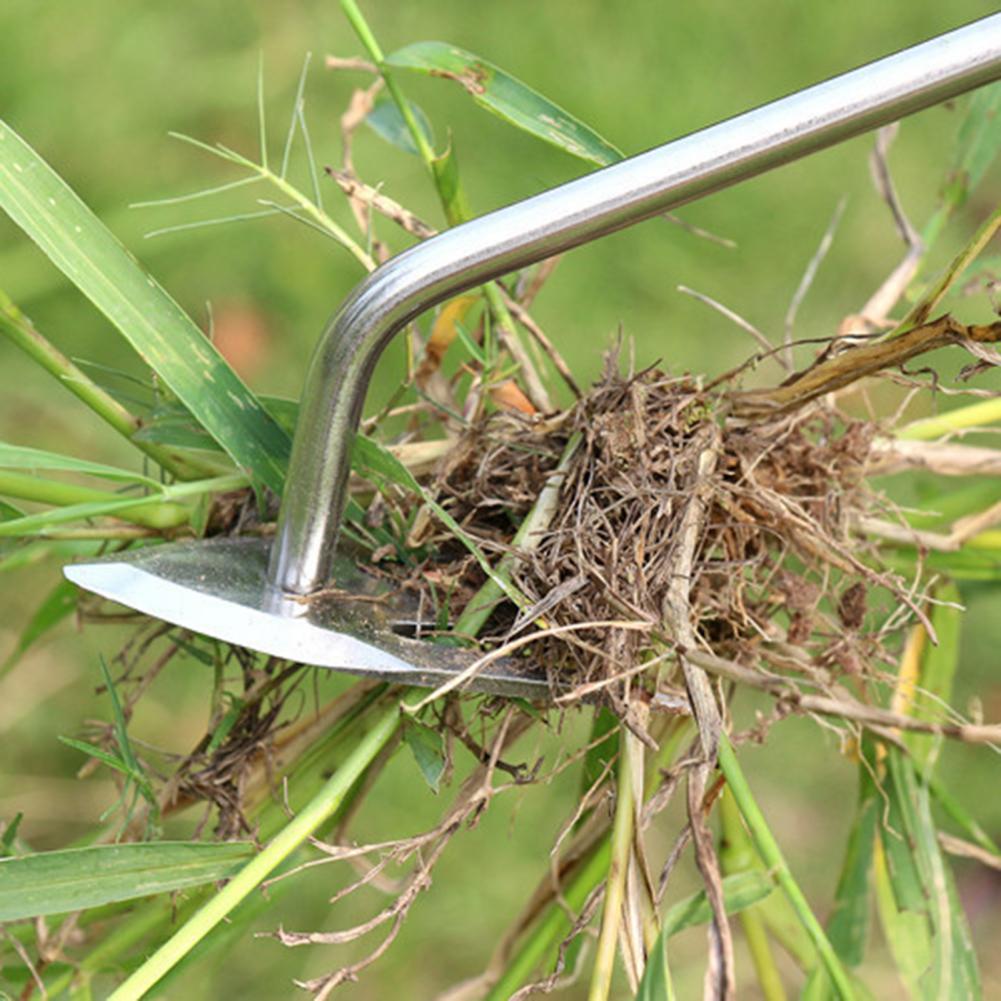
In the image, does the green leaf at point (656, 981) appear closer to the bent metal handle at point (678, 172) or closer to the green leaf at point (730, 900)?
the green leaf at point (730, 900)

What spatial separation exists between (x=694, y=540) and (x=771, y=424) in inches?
3.2

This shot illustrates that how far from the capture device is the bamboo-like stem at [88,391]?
63 cm

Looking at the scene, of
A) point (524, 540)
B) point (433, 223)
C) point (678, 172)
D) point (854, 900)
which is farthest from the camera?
point (433, 223)

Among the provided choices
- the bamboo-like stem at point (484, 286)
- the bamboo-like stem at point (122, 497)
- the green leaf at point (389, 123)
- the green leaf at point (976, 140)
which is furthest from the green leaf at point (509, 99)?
the green leaf at point (976, 140)

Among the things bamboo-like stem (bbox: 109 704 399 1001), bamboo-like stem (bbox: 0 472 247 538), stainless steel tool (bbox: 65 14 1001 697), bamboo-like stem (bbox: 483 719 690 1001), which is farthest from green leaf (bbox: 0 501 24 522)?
bamboo-like stem (bbox: 483 719 690 1001)

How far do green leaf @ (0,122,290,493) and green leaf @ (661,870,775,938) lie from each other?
0.88ft

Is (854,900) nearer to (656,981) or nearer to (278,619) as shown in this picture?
(656,981)

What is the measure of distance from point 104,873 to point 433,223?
113 centimetres

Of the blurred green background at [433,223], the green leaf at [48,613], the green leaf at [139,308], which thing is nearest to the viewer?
the green leaf at [139,308]

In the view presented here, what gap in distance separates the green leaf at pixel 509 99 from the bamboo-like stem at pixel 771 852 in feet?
0.95

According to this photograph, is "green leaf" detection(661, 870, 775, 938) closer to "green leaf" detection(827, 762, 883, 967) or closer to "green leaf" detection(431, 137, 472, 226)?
"green leaf" detection(827, 762, 883, 967)

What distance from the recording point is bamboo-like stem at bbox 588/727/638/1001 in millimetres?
510

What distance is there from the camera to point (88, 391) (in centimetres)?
63

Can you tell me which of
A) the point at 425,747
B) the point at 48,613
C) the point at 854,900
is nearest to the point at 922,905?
the point at 854,900
